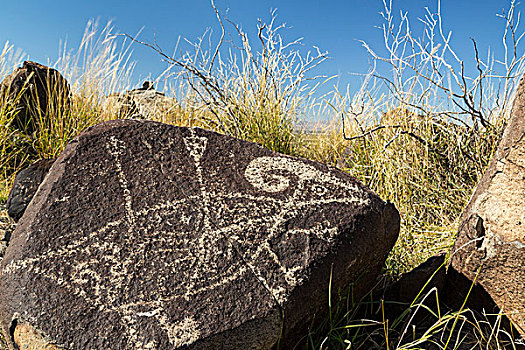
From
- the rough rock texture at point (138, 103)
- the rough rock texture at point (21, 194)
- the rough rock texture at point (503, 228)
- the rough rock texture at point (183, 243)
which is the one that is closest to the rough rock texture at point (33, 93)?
the rough rock texture at point (138, 103)

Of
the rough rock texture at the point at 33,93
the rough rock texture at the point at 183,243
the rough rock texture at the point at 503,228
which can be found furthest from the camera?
the rough rock texture at the point at 33,93

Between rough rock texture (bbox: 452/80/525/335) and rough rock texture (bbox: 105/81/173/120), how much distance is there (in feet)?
12.9

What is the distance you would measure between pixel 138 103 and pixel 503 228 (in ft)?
15.8

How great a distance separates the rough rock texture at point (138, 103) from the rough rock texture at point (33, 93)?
0.59 metres

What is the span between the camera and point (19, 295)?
4.68 ft

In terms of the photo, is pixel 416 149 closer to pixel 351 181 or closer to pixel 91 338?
pixel 351 181

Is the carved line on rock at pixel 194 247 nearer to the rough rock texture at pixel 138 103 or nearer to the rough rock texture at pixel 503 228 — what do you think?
the rough rock texture at pixel 503 228

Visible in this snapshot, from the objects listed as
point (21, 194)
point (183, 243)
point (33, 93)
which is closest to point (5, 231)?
point (21, 194)

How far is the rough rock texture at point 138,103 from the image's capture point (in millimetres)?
5249

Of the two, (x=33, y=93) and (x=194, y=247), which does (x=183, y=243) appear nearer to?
(x=194, y=247)

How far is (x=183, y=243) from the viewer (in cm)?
154

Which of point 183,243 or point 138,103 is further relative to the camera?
point 138,103

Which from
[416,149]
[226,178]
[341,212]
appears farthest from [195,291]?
[416,149]

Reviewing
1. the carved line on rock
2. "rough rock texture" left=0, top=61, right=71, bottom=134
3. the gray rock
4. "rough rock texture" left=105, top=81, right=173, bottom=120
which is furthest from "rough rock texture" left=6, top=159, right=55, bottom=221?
"rough rock texture" left=105, top=81, right=173, bottom=120
